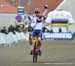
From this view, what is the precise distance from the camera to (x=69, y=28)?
69.0 m

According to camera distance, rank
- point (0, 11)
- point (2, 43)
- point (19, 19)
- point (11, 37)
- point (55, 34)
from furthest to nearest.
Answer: point (0, 11)
point (19, 19)
point (55, 34)
point (11, 37)
point (2, 43)

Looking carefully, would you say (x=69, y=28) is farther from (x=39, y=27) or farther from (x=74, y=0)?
(x=39, y=27)

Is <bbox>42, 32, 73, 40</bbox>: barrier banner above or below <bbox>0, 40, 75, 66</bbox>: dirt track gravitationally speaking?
below

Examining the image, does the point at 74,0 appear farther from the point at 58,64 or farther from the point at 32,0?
the point at 58,64

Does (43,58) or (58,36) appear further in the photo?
(58,36)

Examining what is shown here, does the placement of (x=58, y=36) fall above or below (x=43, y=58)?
below

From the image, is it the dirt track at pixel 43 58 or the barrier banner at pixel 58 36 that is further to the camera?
the barrier banner at pixel 58 36

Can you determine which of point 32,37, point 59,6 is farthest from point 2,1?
point 32,37

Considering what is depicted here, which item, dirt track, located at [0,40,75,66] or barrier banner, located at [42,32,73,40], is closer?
dirt track, located at [0,40,75,66]

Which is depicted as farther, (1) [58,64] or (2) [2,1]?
(2) [2,1]

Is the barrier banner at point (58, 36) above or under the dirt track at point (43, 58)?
under

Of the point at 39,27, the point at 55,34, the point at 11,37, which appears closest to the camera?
the point at 39,27

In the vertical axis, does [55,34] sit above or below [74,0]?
below

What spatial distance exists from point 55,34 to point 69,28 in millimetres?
17846
